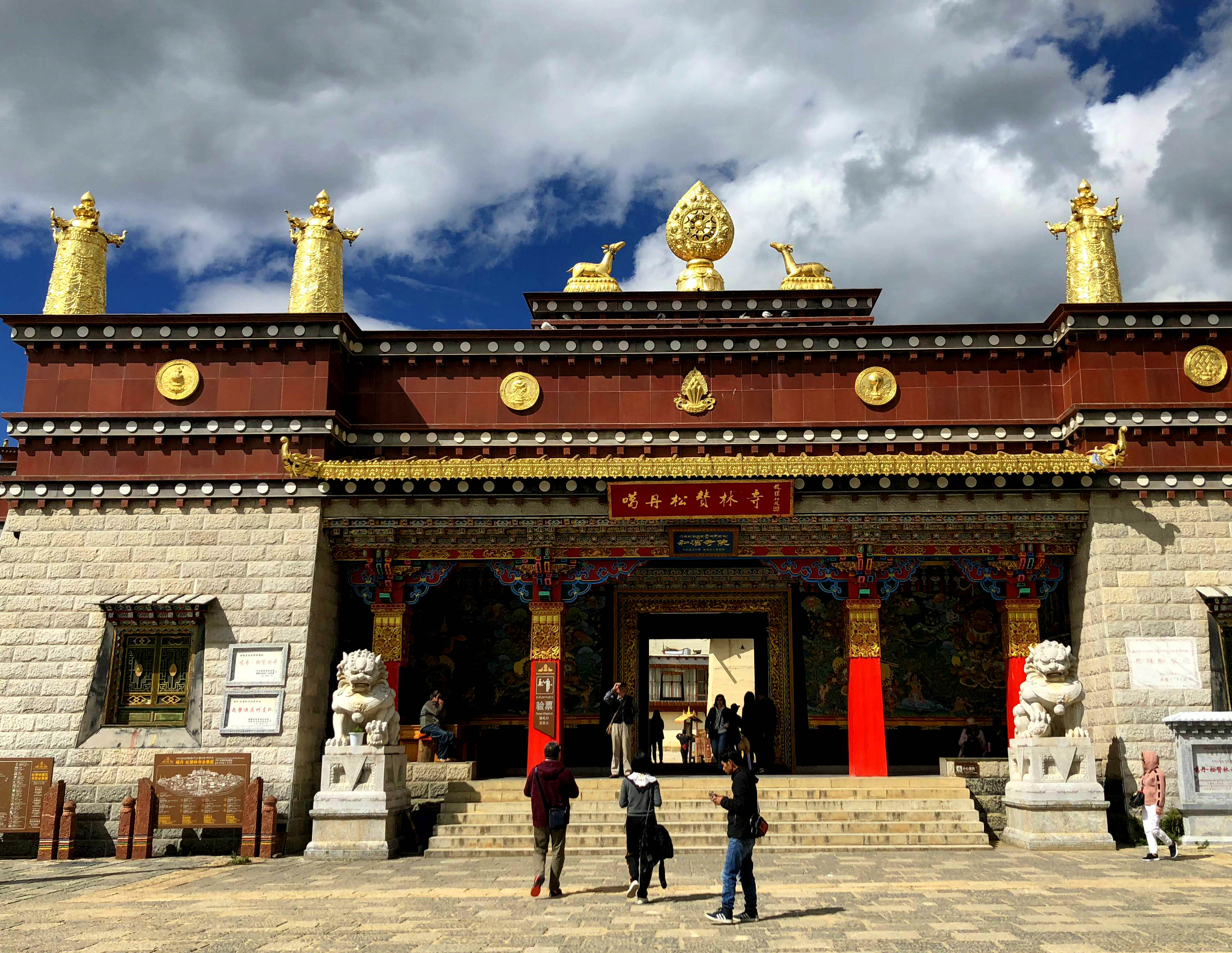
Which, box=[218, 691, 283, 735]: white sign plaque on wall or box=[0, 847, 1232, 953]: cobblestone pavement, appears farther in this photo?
box=[218, 691, 283, 735]: white sign plaque on wall

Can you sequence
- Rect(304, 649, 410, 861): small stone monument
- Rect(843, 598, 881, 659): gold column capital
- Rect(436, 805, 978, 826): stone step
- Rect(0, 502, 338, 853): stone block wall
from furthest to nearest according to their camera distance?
Rect(843, 598, 881, 659): gold column capital, Rect(0, 502, 338, 853): stone block wall, Rect(436, 805, 978, 826): stone step, Rect(304, 649, 410, 861): small stone monument

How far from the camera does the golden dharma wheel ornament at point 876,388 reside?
17.3m

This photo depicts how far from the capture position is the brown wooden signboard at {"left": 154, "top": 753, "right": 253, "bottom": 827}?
14.1 m

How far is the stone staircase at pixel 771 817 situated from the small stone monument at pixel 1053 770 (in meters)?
0.67

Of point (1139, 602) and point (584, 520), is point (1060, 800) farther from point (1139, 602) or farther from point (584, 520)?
point (584, 520)

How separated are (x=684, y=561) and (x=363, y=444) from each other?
598 centimetres

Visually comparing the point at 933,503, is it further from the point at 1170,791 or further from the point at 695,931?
the point at 695,931

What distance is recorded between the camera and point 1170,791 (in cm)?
1441

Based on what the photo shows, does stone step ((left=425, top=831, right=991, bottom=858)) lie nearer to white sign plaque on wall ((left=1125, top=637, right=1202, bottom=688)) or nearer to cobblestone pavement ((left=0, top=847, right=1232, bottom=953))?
cobblestone pavement ((left=0, top=847, right=1232, bottom=953))

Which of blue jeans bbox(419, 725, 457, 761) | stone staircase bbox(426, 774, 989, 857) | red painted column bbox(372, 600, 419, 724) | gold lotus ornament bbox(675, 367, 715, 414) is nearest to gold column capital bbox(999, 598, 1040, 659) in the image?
stone staircase bbox(426, 774, 989, 857)

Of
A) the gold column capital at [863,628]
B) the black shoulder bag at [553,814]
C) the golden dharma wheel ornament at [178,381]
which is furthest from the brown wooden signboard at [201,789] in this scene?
the gold column capital at [863,628]

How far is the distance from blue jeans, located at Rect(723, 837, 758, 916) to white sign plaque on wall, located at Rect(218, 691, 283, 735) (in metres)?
8.31

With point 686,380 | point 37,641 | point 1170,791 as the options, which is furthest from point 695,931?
point 37,641

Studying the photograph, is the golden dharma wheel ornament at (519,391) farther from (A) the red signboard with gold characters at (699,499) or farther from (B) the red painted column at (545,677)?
(B) the red painted column at (545,677)
